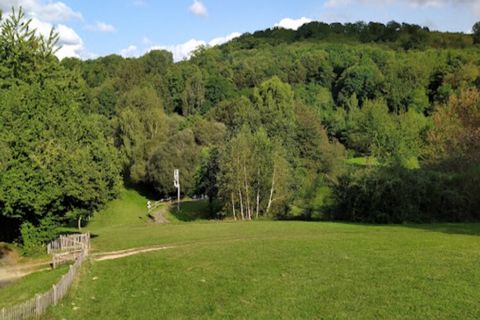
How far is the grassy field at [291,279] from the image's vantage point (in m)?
15.8

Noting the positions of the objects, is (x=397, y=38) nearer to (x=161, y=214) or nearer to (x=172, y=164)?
(x=172, y=164)

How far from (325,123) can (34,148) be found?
83.3m

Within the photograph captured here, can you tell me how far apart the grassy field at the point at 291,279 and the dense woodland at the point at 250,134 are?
6202 mm

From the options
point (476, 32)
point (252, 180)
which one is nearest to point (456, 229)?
point (252, 180)

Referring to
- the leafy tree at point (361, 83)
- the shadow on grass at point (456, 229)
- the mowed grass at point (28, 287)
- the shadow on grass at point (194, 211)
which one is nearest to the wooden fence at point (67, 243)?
the mowed grass at point (28, 287)

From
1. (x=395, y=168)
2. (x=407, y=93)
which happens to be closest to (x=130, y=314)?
(x=395, y=168)

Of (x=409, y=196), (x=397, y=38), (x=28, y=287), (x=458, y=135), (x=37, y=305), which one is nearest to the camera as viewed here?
(x=37, y=305)

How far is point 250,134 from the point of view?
5553 centimetres

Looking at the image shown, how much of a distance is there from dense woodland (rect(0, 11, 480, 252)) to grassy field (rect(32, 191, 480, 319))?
6.20 meters

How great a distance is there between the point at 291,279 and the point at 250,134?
36.7m

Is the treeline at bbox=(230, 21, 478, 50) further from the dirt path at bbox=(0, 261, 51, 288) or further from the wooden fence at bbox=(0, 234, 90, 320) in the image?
the wooden fence at bbox=(0, 234, 90, 320)

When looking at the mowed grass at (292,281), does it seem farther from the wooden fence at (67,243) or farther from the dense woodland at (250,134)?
the dense woodland at (250,134)

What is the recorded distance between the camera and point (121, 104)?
10156cm

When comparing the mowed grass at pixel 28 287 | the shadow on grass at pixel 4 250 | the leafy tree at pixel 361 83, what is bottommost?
the mowed grass at pixel 28 287
